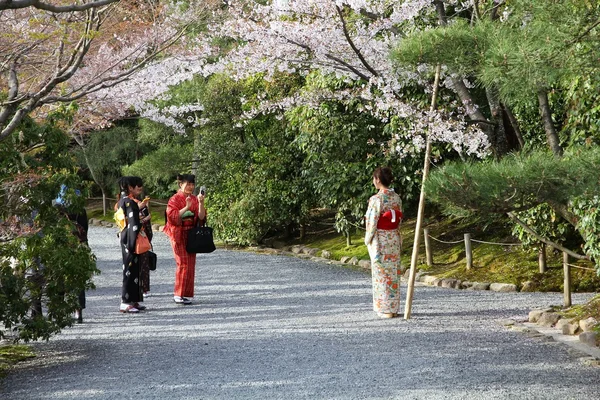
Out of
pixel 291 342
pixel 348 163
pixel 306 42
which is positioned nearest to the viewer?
pixel 291 342

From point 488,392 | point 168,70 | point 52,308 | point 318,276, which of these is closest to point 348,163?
point 318,276

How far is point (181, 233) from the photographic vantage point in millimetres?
9531

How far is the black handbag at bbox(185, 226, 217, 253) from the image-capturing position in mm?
9328

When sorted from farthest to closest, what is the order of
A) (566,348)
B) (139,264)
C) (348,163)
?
(348,163)
(139,264)
(566,348)

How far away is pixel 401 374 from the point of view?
5.76 m

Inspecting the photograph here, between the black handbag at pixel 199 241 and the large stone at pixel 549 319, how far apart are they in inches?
144

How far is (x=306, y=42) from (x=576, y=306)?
4405 mm

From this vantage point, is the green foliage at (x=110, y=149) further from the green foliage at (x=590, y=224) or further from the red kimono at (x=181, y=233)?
the green foliage at (x=590, y=224)

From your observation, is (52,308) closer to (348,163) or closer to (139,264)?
(139,264)

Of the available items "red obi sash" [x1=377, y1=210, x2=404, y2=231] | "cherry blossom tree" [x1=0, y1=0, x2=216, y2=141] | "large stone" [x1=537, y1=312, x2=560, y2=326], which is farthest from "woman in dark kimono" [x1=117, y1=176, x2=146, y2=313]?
"large stone" [x1=537, y1=312, x2=560, y2=326]

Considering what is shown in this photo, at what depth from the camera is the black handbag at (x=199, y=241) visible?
30.6 ft

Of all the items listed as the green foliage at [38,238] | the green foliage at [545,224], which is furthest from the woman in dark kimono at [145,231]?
the green foliage at [545,224]

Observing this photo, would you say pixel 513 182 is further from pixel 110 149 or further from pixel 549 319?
pixel 110 149

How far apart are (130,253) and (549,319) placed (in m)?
4.43
